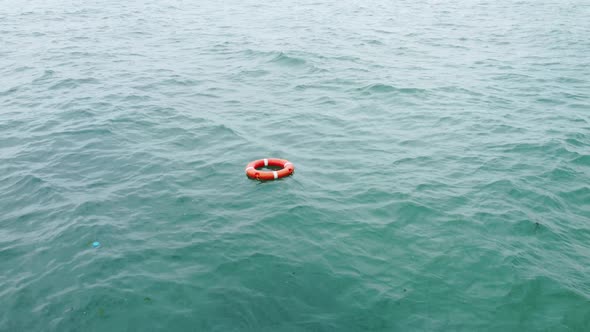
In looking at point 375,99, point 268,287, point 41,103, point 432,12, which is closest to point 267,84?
point 375,99

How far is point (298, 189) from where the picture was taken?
11.3 meters

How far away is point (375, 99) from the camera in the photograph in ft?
54.4

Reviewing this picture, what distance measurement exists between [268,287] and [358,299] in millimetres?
1513

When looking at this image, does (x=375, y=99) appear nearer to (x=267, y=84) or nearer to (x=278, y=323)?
(x=267, y=84)

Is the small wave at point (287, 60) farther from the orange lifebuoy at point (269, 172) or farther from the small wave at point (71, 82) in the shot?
the orange lifebuoy at point (269, 172)

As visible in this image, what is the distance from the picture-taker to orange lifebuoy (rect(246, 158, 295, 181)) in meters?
11.4

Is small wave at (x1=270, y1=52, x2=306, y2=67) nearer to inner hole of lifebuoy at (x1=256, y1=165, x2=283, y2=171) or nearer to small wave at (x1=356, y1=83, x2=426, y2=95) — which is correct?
small wave at (x1=356, y1=83, x2=426, y2=95)

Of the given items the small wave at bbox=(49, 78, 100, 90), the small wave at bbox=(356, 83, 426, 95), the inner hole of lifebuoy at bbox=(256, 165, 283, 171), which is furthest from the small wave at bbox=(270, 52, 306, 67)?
the inner hole of lifebuoy at bbox=(256, 165, 283, 171)

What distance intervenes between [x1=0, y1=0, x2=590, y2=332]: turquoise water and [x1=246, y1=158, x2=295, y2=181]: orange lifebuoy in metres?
0.28

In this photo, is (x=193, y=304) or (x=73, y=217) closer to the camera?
(x=193, y=304)

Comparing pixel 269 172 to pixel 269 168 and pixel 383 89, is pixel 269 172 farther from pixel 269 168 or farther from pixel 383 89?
pixel 383 89

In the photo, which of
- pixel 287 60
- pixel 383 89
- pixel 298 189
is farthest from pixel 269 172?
pixel 287 60

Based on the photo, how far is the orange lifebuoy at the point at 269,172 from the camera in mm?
11391

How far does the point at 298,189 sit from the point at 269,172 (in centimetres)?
80
